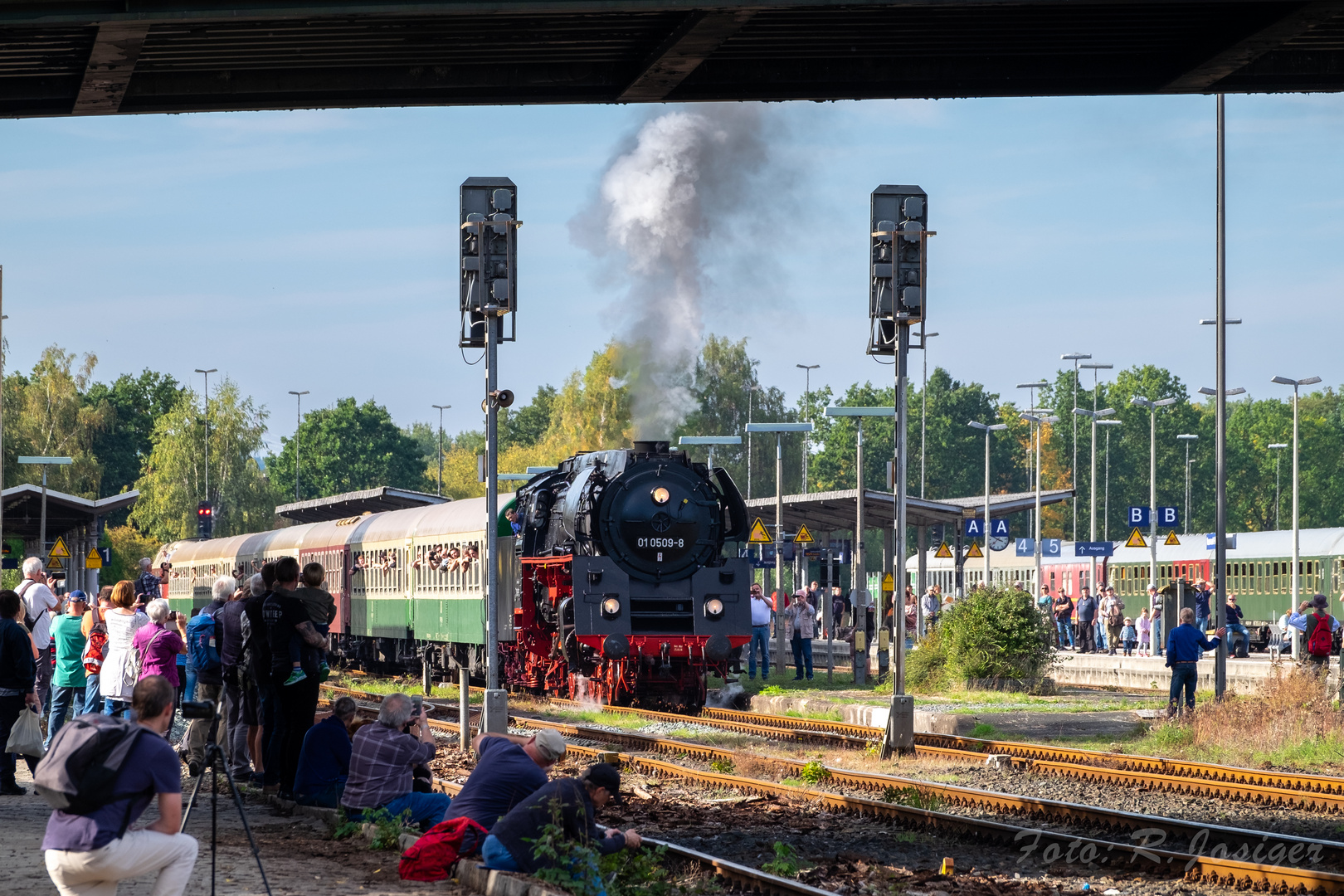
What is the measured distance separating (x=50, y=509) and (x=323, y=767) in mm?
30277

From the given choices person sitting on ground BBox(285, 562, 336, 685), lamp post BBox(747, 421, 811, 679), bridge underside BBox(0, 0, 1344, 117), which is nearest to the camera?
bridge underside BBox(0, 0, 1344, 117)

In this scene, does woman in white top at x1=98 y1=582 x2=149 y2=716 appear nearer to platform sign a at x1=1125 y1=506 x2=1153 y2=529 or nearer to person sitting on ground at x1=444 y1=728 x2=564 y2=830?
person sitting on ground at x1=444 y1=728 x2=564 y2=830

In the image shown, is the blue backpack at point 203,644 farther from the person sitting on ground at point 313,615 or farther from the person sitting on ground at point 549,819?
the person sitting on ground at point 549,819

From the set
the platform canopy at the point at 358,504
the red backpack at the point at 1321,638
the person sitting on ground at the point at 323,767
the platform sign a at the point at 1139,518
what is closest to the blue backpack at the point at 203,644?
the person sitting on ground at the point at 323,767

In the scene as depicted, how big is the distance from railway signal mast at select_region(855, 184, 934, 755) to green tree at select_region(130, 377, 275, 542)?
68.3m

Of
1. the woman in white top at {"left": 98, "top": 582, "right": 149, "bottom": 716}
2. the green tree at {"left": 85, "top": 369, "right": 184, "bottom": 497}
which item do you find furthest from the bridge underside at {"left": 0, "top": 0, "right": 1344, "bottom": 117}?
the green tree at {"left": 85, "top": 369, "right": 184, "bottom": 497}

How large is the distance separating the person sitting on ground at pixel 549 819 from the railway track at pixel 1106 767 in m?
6.81

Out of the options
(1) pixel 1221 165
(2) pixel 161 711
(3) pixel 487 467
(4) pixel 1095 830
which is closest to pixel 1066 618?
(1) pixel 1221 165

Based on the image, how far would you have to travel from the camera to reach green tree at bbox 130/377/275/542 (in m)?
82.9

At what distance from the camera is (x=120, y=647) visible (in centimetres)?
1448

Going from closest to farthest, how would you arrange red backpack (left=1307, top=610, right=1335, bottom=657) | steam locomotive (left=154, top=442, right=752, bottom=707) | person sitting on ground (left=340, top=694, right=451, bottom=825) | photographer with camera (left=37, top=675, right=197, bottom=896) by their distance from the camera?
photographer with camera (left=37, top=675, right=197, bottom=896) < person sitting on ground (left=340, top=694, right=451, bottom=825) < red backpack (left=1307, top=610, right=1335, bottom=657) < steam locomotive (left=154, top=442, right=752, bottom=707)

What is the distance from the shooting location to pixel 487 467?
17.6m

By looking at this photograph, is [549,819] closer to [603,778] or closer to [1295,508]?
[603,778]

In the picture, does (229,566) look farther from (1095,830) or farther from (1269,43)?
(1269,43)
